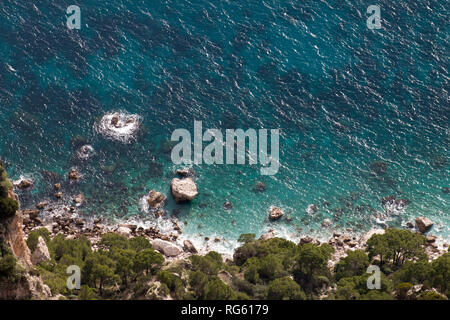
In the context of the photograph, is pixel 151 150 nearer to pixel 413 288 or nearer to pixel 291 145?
pixel 291 145

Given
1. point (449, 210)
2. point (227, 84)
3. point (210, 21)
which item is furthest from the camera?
point (210, 21)

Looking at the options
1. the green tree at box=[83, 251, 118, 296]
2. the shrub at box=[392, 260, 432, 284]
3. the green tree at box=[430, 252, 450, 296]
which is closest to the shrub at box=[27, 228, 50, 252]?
the green tree at box=[83, 251, 118, 296]

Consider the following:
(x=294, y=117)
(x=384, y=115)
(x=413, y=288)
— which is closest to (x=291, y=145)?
(x=294, y=117)

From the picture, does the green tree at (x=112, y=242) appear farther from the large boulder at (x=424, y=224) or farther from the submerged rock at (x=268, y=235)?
the large boulder at (x=424, y=224)

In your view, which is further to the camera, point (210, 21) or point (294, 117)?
point (210, 21)

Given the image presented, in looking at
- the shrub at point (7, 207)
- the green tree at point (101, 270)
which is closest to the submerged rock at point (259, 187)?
the green tree at point (101, 270)

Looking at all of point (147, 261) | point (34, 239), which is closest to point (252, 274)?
point (147, 261)
